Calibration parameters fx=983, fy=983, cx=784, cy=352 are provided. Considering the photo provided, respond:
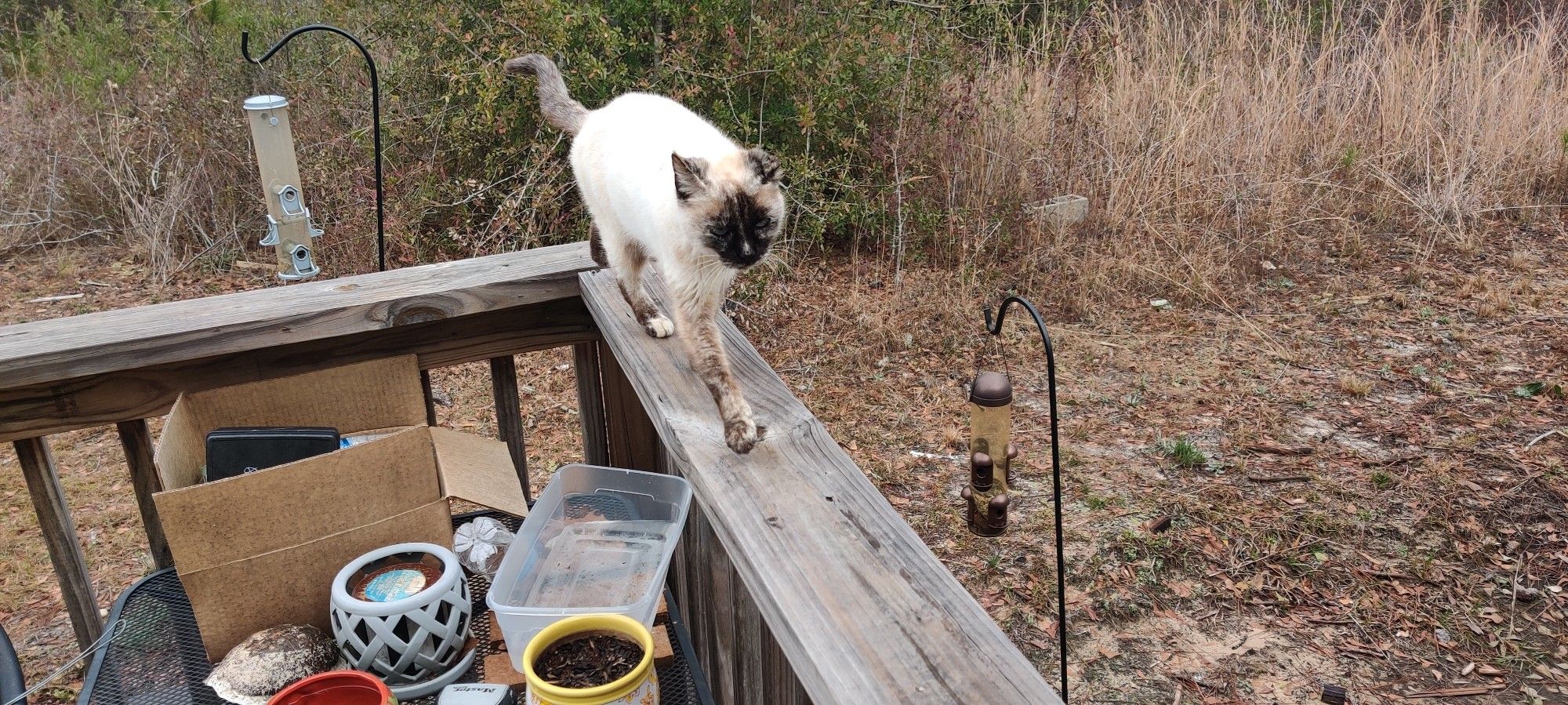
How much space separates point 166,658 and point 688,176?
3.76ft

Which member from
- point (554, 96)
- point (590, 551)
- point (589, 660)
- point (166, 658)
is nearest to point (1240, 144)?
point (554, 96)

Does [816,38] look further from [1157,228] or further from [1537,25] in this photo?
[1537,25]

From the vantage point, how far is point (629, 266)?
2.01m

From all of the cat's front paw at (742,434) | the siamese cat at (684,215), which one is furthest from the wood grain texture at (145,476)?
the cat's front paw at (742,434)

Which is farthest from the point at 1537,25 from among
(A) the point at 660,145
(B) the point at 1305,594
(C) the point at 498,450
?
(C) the point at 498,450

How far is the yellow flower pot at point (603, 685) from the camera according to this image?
118cm

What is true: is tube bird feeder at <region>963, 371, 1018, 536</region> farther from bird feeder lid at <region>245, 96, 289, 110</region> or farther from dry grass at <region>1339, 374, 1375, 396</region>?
dry grass at <region>1339, 374, 1375, 396</region>

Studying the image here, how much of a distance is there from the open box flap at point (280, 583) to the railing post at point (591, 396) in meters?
0.49

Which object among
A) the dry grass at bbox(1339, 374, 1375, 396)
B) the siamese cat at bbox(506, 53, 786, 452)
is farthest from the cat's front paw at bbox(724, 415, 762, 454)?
the dry grass at bbox(1339, 374, 1375, 396)

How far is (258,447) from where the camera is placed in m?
1.63

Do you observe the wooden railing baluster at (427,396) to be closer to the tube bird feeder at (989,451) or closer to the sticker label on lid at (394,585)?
the sticker label on lid at (394,585)

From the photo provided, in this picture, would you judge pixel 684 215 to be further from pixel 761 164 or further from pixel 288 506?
pixel 288 506

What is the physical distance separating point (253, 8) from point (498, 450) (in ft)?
20.2

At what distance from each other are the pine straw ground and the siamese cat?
1.83m
